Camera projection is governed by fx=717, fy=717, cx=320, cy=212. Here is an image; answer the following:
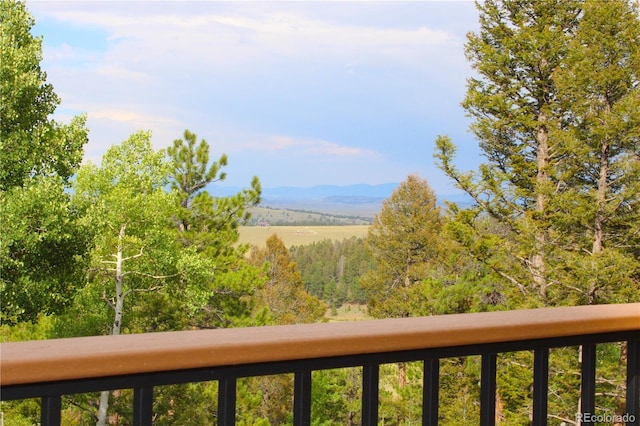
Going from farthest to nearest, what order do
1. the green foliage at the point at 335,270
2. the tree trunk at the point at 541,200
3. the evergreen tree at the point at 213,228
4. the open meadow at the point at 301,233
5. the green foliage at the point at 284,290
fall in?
1. the green foliage at the point at 335,270
2. the green foliage at the point at 284,290
3. the open meadow at the point at 301,233
4. the evergreen tree at the point at 213,228
5. the tree trunk at the point at 541,200

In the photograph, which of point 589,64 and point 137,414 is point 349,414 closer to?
point 589,64

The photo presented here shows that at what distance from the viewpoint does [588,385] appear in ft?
3.29

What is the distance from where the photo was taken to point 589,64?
10820mm

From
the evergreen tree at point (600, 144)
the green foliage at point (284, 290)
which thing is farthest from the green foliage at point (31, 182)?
the evergreen tree at point (600, 144)

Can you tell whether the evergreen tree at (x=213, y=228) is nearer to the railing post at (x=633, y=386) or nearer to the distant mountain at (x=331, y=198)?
the distant mountain at (x=331, y=198)

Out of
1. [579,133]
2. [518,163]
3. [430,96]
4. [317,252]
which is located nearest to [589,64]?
[579,133]

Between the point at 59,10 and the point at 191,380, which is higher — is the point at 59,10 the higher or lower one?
the higher one

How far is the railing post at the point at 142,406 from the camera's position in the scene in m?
0.69

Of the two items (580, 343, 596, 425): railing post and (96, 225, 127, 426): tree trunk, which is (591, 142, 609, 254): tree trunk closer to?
(96, 225, 127, 426): tree trunk

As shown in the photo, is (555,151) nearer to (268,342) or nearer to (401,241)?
(401,241)

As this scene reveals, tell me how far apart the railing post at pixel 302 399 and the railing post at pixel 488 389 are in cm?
24

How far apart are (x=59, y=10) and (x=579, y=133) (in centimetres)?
1463

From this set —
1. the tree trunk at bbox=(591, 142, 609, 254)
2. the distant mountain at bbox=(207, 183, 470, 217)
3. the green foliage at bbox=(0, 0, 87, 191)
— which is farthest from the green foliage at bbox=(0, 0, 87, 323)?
the distant mountain at bbox=(207, 183, 470, 217)

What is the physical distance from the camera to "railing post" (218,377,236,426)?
0.73 metres
